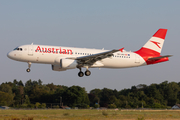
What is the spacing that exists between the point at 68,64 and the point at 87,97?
75.6 meters

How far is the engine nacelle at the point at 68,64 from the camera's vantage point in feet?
148

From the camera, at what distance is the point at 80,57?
4594 cm

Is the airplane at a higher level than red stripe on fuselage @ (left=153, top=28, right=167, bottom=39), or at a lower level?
lower

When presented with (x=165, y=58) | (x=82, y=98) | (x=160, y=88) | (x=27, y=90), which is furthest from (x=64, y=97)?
(x=165, y=58)

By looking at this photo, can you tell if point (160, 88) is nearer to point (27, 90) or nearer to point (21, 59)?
point (27, 90)

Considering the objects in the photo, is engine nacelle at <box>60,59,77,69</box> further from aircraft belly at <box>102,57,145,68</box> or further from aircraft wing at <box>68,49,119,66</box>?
aircraft belly at <box>102,57,145,68</box>

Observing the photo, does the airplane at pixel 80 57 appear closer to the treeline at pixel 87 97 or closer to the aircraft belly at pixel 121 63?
the aircraft belly at pixel 121 63

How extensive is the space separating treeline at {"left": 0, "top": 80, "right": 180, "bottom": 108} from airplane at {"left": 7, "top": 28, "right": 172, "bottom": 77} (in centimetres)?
3842

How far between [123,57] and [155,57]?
5970mm

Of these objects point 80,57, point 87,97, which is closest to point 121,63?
point 80,57

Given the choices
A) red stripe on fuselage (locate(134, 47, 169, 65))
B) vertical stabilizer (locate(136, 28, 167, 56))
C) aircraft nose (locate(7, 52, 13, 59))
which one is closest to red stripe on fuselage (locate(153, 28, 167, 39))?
vertical stabilizer (locate(136, 28, 167, 56))

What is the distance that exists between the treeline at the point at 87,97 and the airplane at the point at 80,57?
38421 mm

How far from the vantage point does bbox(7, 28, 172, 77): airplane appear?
45250mm

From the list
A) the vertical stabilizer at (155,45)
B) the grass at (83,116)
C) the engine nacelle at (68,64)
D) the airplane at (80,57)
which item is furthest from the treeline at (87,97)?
the engine nacelle at (68,64)
